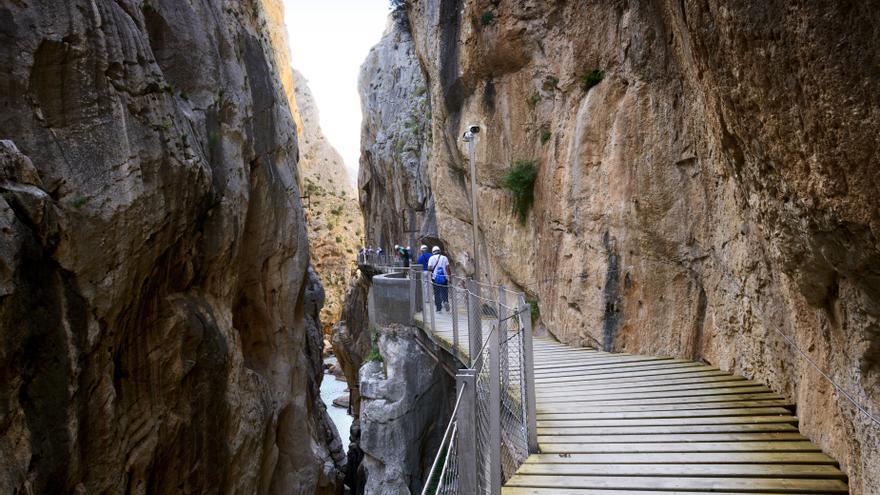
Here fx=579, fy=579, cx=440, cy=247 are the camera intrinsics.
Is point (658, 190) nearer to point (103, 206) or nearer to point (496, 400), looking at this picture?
point (496, 400)

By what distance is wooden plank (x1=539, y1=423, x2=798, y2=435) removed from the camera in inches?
211

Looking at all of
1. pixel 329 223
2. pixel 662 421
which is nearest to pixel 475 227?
pixel 662 421

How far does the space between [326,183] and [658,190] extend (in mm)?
49342

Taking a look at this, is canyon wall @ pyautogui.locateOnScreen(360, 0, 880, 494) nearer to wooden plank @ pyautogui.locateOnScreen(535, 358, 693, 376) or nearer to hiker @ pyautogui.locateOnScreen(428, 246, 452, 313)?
wooden plank @ pyautogui.locateOnScreen(535, 358, 693, 376)

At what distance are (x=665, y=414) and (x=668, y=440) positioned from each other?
656 mm

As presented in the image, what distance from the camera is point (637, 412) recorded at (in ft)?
19.7

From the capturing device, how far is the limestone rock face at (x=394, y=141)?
26.8 metres

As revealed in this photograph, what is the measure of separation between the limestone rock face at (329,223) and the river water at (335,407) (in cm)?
504

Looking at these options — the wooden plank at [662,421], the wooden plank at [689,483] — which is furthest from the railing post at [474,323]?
the wooden plank at [689,483]

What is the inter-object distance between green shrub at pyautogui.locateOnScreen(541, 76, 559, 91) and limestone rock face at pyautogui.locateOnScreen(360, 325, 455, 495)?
644 centimetres

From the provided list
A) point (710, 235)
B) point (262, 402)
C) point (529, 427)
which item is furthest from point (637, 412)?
point (262, 402)

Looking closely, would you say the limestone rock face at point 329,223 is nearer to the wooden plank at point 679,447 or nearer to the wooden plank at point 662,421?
the wooden plank at point 662,421

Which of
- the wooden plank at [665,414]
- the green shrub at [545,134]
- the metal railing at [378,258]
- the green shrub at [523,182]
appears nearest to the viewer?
the wooden plank at [665,414]

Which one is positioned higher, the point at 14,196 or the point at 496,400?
the point at 14,196
